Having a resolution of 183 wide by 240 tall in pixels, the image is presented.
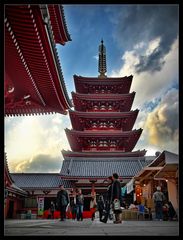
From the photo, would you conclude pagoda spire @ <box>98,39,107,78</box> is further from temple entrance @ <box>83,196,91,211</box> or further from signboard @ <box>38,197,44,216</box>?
signboard @ <box>38,197,44,216</box>

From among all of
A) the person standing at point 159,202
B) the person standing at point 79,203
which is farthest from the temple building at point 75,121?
the person standing at point 79,203

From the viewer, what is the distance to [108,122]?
29.1 meters

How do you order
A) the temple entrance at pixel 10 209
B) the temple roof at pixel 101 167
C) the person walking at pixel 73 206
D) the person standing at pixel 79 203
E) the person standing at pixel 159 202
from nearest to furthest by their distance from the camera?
the person standing at pixel 159 202 < the person standing at pixel 79 203 < the person walking at pixel 73 206 < the temple entrance at pixel 10 209 < the temple roof at pixel 101 167

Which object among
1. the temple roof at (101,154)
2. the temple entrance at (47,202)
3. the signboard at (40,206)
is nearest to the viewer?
the signboard at (40,206)

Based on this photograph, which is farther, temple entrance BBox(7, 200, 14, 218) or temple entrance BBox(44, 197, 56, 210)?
temple entrance BBox(44, 197, 56, 210)

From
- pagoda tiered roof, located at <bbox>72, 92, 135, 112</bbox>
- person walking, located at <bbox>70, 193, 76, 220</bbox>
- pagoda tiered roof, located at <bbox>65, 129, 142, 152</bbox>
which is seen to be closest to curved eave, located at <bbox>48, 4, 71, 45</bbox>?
person walking, located at <bbox>70, 193, 76, 220</bbox>

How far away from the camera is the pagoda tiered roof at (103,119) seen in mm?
28094

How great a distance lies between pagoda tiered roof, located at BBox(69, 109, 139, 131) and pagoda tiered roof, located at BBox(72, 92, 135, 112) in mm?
1461

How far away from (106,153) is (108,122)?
3.39 m

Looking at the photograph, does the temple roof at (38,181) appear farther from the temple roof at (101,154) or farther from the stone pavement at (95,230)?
the stone pavement at (95,230)

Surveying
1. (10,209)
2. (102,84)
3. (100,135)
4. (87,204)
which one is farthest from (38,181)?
(102,84)

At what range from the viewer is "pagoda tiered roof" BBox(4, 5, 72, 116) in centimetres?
609

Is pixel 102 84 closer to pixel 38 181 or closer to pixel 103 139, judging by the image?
pixel 103 139

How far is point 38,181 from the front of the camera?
1094 inches
